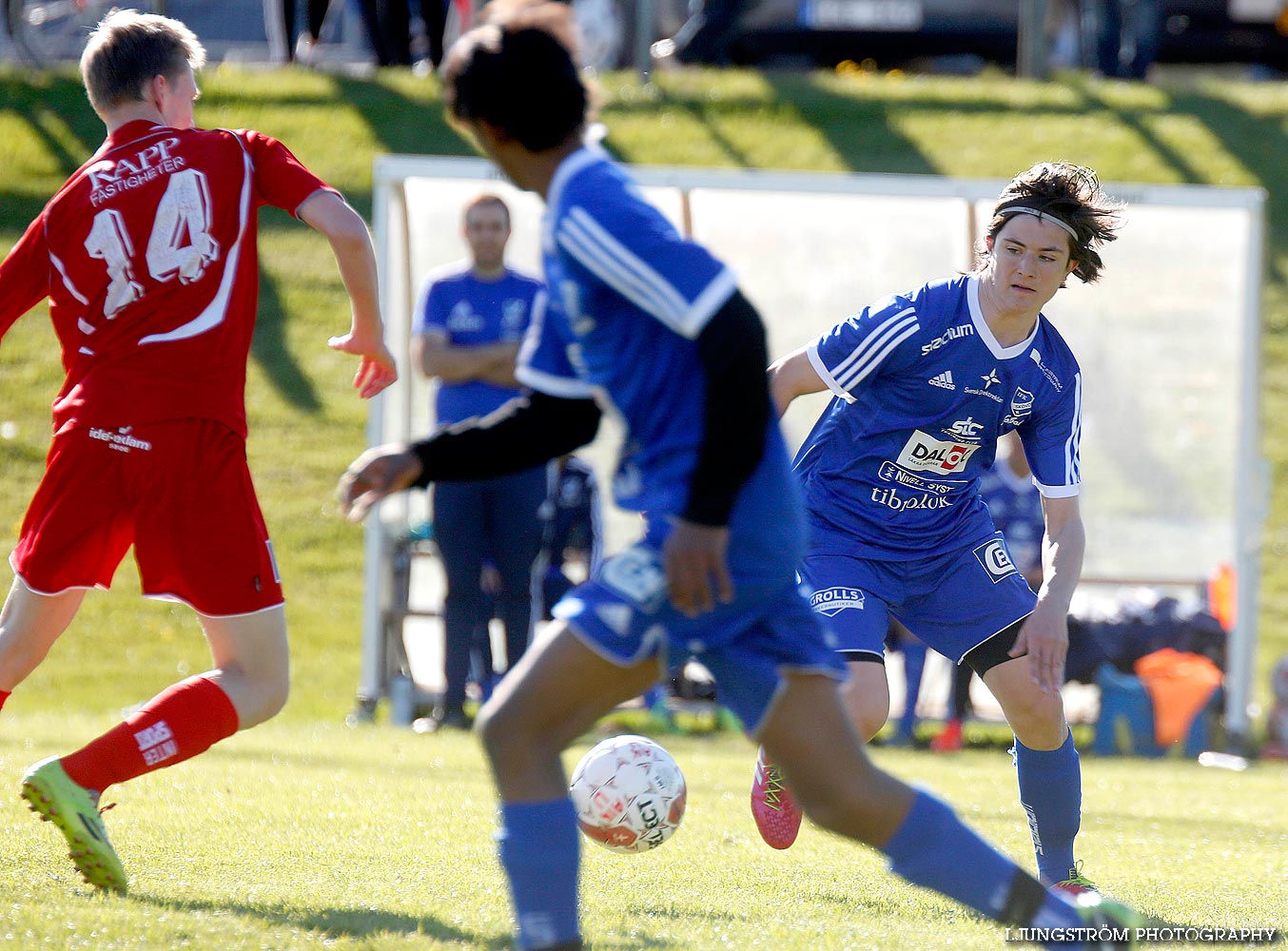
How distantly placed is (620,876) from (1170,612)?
601 cm

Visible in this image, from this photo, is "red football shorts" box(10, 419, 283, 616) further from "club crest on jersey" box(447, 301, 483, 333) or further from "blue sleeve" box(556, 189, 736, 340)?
"club crest on jersey" box(447, 301, 483, 333)

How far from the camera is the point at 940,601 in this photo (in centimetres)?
439

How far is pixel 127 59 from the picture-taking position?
13.4ft

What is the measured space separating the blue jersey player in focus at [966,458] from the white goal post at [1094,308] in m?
4.81

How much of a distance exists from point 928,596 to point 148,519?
2.10 m

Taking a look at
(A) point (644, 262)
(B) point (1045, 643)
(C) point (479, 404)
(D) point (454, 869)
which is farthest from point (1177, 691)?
(A) point (644, 262)

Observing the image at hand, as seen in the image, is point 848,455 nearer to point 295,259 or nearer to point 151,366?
point 151,366

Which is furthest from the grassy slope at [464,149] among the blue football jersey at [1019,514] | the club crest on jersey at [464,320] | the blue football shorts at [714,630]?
the blue football shorts at [714,630]

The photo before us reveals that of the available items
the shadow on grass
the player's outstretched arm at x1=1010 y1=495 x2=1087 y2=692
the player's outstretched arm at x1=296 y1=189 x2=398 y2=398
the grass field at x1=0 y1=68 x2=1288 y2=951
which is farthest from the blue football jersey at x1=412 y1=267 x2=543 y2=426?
the shadow on grass

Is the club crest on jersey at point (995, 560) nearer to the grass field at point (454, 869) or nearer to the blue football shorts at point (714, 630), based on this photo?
the grass field at point (454, 869)

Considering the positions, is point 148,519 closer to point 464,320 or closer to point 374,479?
point 374,479

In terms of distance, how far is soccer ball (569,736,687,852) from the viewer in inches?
172

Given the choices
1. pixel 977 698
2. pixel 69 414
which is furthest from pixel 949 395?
pixel 977 698

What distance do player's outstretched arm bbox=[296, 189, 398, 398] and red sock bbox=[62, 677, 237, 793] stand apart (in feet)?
2.94
